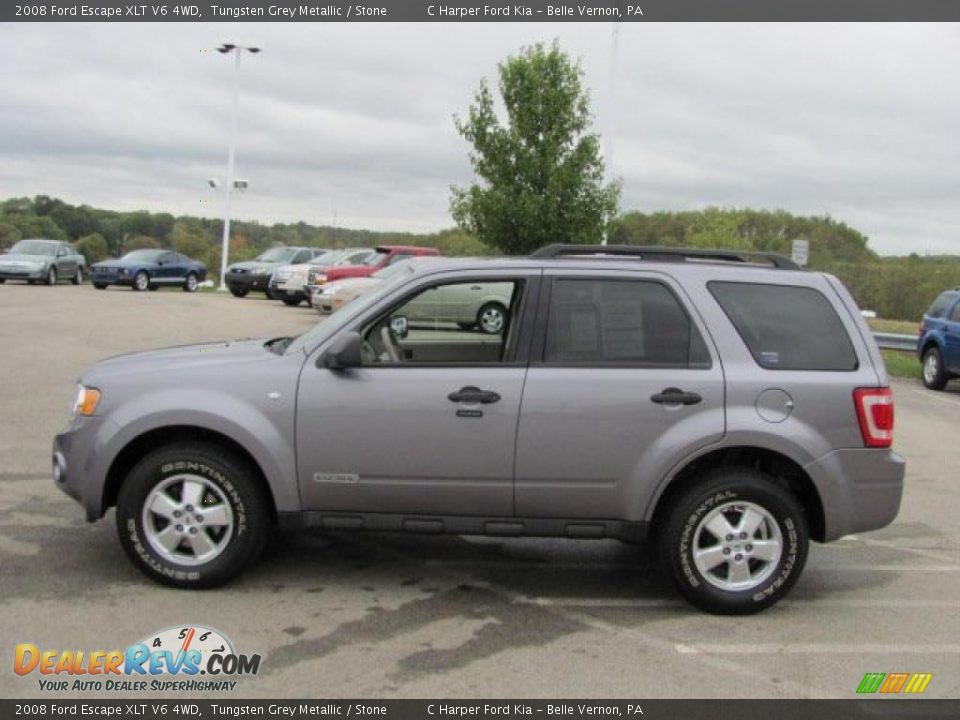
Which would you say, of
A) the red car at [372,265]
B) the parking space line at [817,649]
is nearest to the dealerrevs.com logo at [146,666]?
the parking space line at [817,649]

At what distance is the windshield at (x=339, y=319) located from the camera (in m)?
5.21

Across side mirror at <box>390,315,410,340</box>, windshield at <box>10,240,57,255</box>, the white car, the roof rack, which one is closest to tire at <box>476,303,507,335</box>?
the roof rack

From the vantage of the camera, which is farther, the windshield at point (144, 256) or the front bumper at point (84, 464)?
the windshield at point (144, 256)

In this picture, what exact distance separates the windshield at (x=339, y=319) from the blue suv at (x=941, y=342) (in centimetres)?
1302

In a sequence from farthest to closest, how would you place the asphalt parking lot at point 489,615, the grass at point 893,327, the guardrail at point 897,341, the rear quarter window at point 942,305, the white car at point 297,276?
the grass at point 893,327 → the white car at point 297,276 → the guardrail at point 897,341 → the rear quarter window at point 942,305 → the asphalt parking lot at point 489,615

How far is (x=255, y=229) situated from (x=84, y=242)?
59.9 feet

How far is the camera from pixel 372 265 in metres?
25.6

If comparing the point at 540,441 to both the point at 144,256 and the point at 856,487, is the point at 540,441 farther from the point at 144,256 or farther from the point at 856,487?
the point at 144,256

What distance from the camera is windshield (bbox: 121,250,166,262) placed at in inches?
1224

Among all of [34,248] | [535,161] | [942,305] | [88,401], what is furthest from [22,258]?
[88,401]

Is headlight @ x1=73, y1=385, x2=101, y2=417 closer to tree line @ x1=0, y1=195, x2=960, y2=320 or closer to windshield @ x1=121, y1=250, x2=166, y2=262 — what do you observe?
windshield @ x1=121, y1=250, x2=166, y2=262

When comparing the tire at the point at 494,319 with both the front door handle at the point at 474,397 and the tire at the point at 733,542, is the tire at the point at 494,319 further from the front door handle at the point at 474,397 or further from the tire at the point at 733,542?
the tire at the point at 733,542

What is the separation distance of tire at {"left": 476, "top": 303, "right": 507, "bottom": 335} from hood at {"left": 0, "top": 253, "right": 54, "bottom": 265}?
28276mm

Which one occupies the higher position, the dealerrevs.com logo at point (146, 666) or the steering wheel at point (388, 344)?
the steering wheel at point (388, 344)
